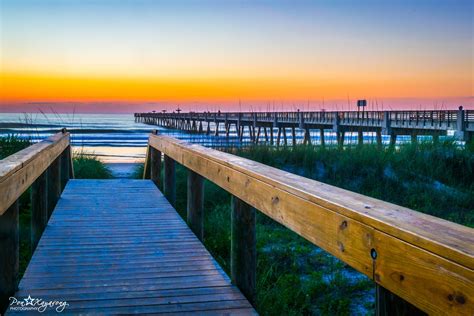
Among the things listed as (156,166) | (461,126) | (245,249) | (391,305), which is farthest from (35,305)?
(461,126)

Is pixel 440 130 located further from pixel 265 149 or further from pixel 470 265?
pixel 470 265

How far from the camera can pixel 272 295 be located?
3.84 meters

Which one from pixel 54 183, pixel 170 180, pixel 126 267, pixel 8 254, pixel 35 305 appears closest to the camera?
pixel 35 305

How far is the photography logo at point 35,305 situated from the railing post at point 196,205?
187cm

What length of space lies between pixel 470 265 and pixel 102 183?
25.0 feet

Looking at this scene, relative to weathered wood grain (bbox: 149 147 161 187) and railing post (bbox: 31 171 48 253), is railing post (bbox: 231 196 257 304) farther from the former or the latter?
weathered wood grain (bbox: 149 147 161 187)

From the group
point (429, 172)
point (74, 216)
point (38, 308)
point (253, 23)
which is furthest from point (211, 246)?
point (253, 23)

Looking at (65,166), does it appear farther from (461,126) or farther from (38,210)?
(461,126)

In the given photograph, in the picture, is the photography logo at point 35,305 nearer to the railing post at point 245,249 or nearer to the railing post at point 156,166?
the railing post at point 245,249

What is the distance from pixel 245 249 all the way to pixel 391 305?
1682 mm

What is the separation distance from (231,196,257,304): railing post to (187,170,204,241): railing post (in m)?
1.47

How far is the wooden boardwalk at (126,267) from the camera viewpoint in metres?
3.07

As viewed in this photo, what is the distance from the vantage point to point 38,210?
4.83 metres

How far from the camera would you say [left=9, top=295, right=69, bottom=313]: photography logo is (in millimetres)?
2930
